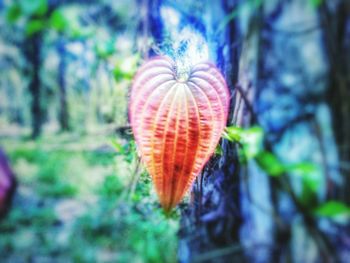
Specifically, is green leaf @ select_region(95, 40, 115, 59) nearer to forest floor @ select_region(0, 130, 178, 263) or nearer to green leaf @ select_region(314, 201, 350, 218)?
forest floor @ select_region(0, 130, 178, 263)

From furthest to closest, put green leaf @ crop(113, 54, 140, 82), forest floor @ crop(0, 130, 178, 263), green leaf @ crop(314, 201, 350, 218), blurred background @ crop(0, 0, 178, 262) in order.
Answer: forest floor @ crop(0, 130, 178, 263), blurred background @ crop(0, 0, 178, 262), green leaf @ crop(113, 54, 140, 82), green leaf @ crop(314, 201, 350, 218)

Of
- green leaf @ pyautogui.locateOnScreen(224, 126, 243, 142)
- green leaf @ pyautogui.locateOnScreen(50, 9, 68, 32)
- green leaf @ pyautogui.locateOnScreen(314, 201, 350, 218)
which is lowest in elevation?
green leaf @ pyautogui.locateOnScreen(314, 201, 350, 218)

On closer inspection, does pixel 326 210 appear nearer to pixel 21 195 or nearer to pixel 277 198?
pixel 277 198

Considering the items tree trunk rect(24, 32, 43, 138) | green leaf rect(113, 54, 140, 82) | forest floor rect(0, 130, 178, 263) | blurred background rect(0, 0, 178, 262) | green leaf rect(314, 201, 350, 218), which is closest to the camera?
green leaf rect(314, 201, 350, 218)

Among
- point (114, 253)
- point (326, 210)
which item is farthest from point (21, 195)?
point (326, 210)

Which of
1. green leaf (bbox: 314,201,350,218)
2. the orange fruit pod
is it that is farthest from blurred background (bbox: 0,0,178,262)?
green leaf (bbox: 314,201,350,218)

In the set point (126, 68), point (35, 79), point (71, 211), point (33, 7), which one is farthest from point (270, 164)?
point (35, 79)

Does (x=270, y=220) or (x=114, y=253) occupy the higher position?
(x=270, y=220)

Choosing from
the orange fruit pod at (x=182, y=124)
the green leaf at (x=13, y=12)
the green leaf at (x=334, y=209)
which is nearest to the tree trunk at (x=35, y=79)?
the green leaf at (x=13, y=12)
